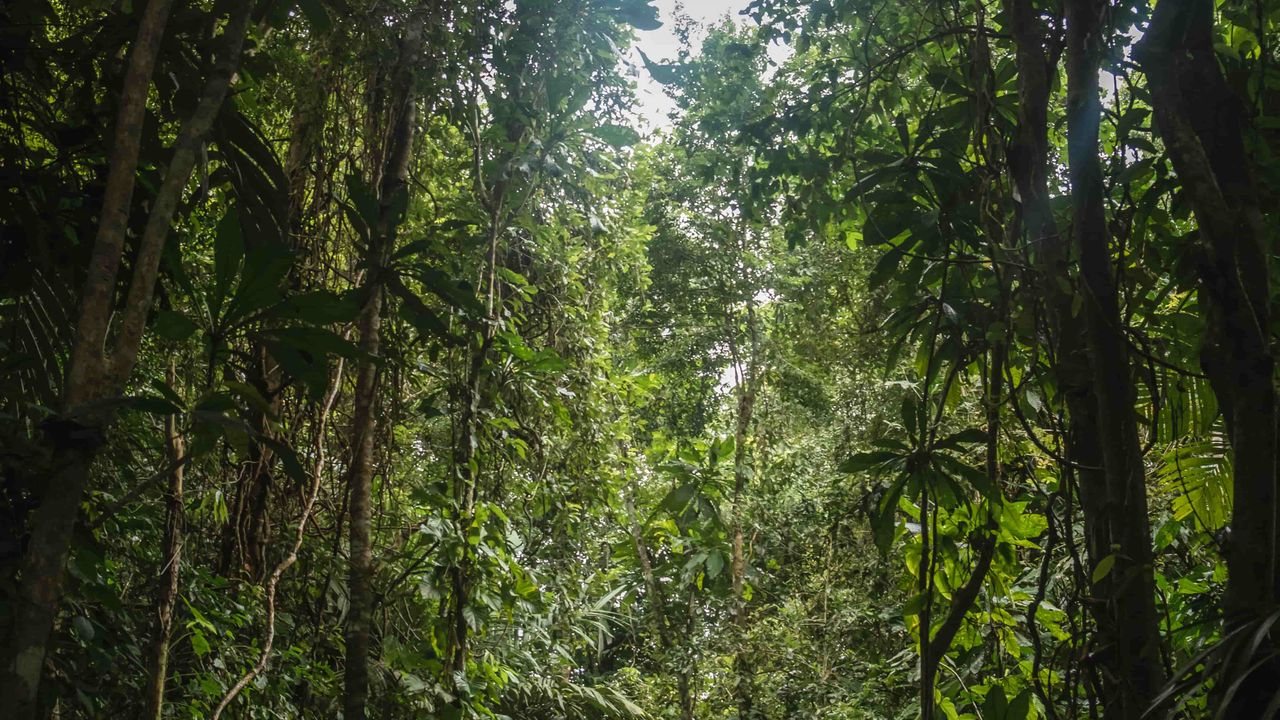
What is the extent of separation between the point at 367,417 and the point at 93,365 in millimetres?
1212

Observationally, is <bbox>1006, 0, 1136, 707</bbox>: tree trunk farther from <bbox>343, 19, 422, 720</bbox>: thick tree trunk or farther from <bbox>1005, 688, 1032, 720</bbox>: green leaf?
<bbox>343, 19, 422, 720</bbox>: thick tree trunk

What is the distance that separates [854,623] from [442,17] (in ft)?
15.8

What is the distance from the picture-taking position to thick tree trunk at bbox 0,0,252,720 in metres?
0.69

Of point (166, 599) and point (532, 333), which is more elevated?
point (532, 333)

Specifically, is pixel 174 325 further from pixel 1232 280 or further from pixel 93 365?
pixel 1232 280

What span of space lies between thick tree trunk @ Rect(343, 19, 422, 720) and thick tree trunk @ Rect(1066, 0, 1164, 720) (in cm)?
105

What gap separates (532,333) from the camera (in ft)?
12.8

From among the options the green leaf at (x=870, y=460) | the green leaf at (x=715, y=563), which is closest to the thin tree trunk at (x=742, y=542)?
the green leaf at (x=715, y=563)

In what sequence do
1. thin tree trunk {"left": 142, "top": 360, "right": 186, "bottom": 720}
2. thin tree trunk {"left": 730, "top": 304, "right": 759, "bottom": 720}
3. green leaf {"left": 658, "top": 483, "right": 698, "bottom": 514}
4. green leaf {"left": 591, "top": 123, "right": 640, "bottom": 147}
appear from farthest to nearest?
thin tree trunk {"left": 730, "top": 304, "right": 759, "bottom": 720} → green leaf {"left": 658, "top": 483, "right": 698, "bottom": 514} → green leaf {"left": 591, "top": 123, "right": 640, "bottom": 147} → thin tree trunk {"left": 142, "top": 360, "right": 186, "bottom": 720}

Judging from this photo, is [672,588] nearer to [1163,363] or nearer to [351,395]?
[351,395]

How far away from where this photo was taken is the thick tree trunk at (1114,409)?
1.05 metres

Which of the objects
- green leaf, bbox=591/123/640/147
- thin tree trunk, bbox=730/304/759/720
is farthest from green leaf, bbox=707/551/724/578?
green leaf, bbox=591/123/640/147

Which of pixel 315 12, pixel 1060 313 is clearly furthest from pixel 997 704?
pixel 315 12

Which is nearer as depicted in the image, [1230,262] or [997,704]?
[1230,262]
